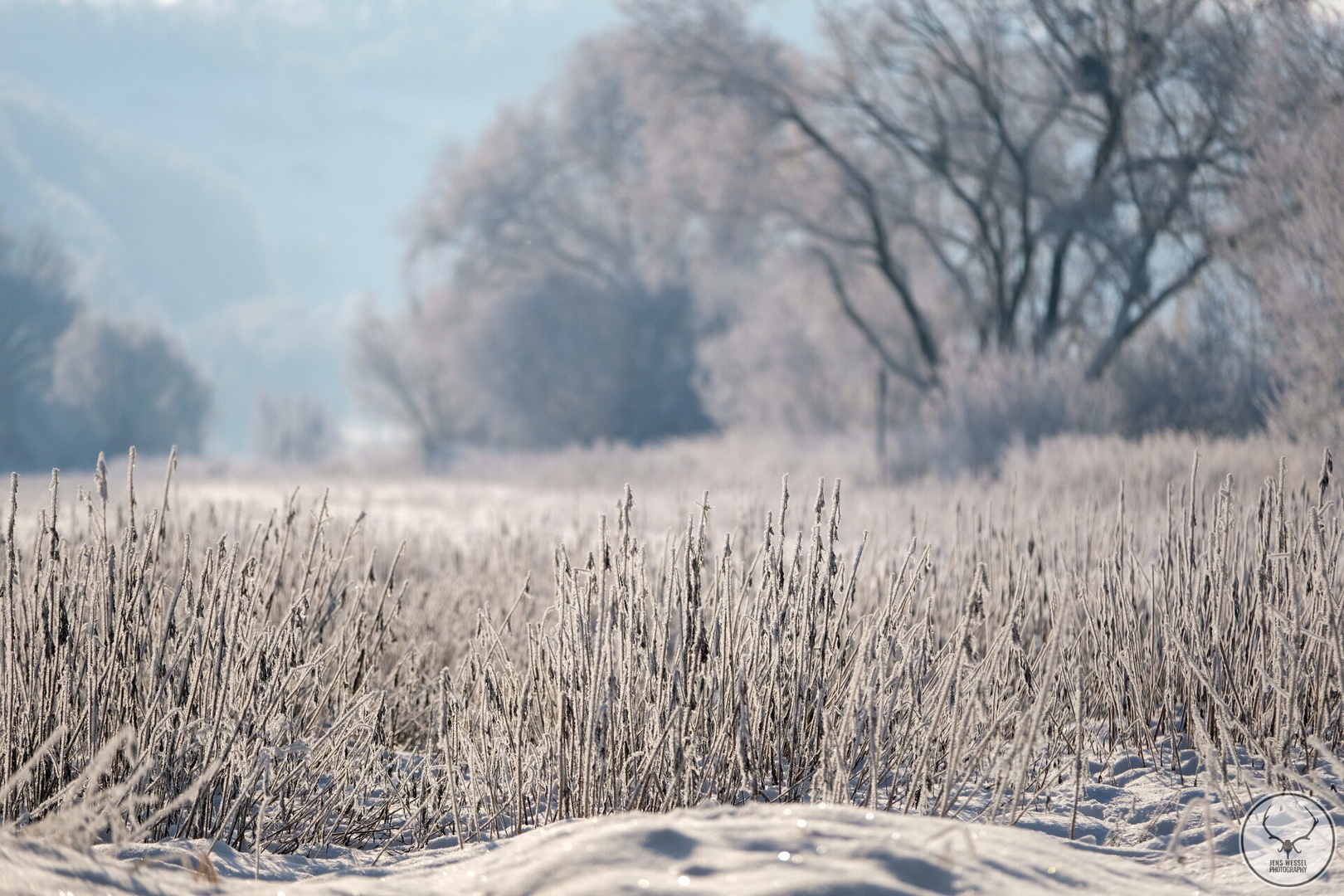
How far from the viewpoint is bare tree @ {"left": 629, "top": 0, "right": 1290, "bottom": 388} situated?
12422mm

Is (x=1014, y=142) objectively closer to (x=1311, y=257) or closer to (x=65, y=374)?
(x=1311, y=257)

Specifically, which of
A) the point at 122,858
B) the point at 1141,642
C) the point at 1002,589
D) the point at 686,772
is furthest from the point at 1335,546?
the point at 122,858

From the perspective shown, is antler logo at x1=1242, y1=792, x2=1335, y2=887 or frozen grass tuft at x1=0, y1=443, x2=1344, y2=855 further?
frozen grass tuft at x1=0, y1=443, x2=1344, y2=855

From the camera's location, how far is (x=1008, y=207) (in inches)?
610

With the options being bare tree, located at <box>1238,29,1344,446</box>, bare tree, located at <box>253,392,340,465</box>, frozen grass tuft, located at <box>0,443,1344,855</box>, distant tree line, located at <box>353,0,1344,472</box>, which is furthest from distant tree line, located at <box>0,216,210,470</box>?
frozen grass tuft, located at <box>0,443,1344,855</box>

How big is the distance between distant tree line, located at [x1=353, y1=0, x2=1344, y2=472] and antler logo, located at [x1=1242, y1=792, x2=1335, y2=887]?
20.4 ft

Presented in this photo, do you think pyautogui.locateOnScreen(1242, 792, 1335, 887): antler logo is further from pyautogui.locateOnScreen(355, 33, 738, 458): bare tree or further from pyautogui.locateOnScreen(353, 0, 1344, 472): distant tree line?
pyautogui.locateOnScreen(355, 33, 738, 458): bare tree

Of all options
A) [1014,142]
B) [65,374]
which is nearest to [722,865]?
[1014,142]

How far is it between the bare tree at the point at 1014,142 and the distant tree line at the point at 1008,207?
40 mm

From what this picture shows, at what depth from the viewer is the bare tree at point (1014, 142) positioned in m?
12.4

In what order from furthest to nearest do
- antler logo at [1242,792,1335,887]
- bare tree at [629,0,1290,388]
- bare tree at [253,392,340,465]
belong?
bare tree at [253,392,340,465] < bare tree at [629,0,1290,388] < antler logo at [1242,792,1335,887]

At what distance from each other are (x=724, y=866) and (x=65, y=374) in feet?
111

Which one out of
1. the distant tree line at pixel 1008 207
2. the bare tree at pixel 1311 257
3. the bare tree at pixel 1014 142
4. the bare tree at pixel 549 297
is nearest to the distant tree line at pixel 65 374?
the bare tree at pixel 549 297

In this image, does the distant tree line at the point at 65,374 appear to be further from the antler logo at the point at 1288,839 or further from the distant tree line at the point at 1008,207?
the antler logo at the point at 1288,839
